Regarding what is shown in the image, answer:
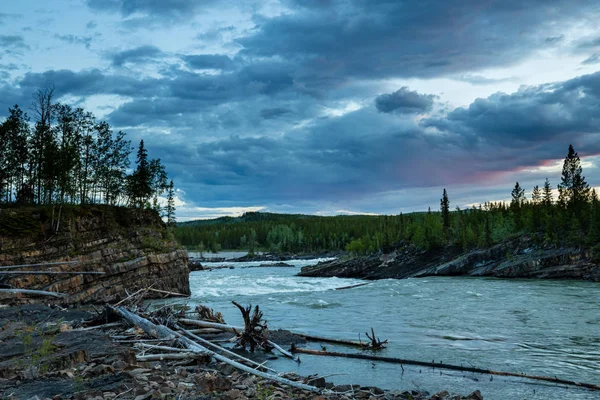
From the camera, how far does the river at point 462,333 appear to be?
45.8ft

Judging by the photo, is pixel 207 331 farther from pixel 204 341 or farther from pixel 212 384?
pixel 212 384

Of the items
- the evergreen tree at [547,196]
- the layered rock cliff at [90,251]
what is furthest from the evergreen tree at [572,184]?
the layered rock cliff at [90,251]

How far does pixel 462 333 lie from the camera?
75.3ft

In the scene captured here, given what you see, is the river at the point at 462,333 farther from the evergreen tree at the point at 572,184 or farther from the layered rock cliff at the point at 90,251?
the evergreen tree at the point at 572,184

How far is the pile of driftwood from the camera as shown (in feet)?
45.0

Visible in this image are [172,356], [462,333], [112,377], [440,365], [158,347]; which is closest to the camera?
[112,377]

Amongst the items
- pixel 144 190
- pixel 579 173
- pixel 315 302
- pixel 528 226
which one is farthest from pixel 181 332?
pixel 579 173

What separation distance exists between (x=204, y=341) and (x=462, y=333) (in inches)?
535

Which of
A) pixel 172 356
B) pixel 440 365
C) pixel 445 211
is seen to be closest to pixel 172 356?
pixel 172 356

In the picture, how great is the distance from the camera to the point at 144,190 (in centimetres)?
6888

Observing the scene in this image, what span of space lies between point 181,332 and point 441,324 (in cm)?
1523

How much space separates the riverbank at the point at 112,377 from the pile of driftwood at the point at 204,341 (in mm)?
411

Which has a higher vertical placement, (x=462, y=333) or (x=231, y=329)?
(x=231, y=329)

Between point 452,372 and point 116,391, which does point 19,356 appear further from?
point 452,372
